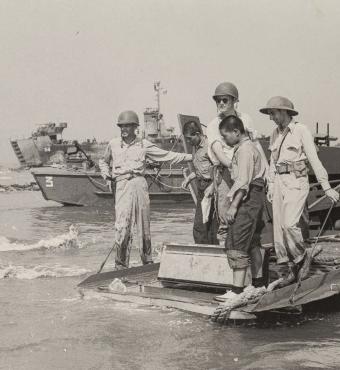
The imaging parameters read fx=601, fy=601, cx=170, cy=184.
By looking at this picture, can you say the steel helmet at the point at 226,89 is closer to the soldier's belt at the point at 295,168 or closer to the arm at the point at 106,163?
the soldier's belt at the point at 295,168

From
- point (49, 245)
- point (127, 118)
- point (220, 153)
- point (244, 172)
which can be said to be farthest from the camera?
point (49, 245)

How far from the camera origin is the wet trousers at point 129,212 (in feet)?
23.8

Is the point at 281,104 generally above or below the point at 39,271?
above

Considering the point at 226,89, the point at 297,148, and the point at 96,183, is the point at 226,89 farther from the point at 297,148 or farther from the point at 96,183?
the point at 96,183

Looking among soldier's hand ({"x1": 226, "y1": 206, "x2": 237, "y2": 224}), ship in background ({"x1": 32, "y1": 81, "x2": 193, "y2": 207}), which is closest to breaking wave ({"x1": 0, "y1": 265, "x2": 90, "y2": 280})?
soldier's hand ({"x1": 226, "y1": 206, "x2": 237, "y2": 224})

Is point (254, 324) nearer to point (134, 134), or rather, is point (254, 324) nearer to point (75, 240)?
point (134, 134)

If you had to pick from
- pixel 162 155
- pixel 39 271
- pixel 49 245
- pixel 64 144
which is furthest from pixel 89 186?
pixel 64 144

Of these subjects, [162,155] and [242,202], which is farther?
[162,155]

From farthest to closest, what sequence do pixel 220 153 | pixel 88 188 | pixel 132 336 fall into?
pixel 88 188 < pixel 220 153 < pixel 132 336

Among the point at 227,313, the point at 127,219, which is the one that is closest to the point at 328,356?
the point at 227,313

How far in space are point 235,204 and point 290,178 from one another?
29.1 inches

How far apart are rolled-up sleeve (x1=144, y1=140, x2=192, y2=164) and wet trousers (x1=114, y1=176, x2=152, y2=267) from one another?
343 millimetres

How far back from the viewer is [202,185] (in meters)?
6.88

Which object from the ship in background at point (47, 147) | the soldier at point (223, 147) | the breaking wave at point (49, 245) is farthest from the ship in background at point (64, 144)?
the soldier at point (223, 147)
